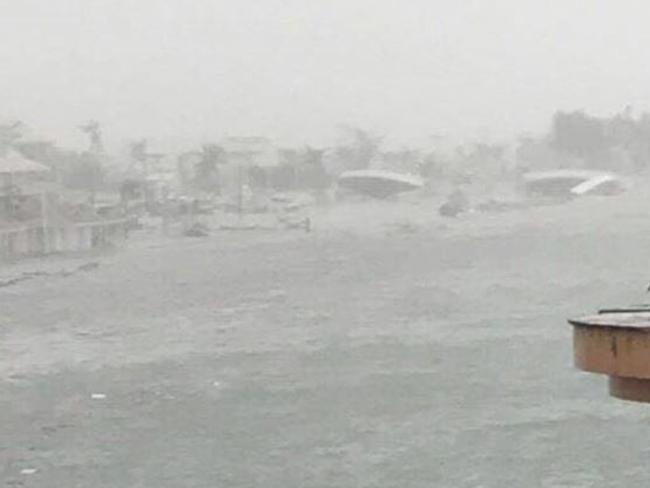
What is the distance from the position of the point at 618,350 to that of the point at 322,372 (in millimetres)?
4862

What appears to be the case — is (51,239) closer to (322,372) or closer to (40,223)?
(40,223)

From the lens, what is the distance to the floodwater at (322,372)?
141 inches

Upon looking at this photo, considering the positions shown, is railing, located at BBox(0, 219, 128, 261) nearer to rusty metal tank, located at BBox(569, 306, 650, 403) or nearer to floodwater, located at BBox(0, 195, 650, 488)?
floodwater, located at BBox(0, 195, 650, 488)

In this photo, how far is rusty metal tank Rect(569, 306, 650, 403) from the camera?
74 cm

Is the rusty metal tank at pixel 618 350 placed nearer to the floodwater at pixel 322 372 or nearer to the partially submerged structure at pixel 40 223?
the floodwater at pixel 322 372

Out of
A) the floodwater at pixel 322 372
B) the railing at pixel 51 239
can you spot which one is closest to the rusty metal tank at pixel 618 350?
the floodwater at pixel 322 372

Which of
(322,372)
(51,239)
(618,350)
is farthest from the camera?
(51,239)

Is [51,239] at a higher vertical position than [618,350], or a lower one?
lower

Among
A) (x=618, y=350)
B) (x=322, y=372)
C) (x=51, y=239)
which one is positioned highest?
(x=618, y=350)

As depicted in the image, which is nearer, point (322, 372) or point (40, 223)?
point (322, 372)

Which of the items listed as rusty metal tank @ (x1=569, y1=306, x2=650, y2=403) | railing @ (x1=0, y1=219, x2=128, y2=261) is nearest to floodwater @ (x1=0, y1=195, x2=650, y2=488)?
railing @ (x1=0, y1=219, x2=128, y2=261)

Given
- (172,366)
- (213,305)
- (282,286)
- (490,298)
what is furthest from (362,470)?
(282,286)

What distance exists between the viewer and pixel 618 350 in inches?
29.5

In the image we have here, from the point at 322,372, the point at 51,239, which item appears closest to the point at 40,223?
the point at 51,239
